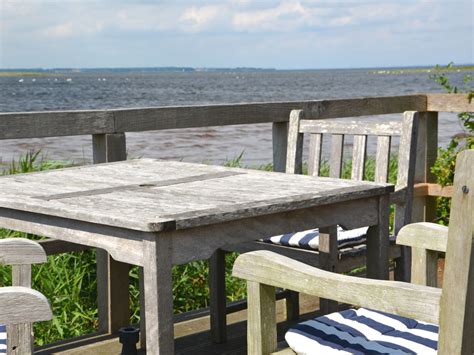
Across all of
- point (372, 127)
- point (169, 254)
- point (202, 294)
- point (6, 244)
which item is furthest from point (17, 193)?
point (202, 294)

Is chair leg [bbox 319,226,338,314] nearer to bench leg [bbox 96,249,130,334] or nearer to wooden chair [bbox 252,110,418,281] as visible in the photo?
wooden chair [bbox 252,110,418,281]

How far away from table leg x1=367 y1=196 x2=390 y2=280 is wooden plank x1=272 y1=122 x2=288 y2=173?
1.38 meters

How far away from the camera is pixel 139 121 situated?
3.65m

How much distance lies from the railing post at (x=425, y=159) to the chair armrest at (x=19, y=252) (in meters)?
2.96

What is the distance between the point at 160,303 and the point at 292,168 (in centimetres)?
180

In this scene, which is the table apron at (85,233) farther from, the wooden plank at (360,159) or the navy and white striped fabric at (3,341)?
the wooden plank at (360,159)

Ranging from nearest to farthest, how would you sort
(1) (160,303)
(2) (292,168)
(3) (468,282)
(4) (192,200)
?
1. (3) (468,282)
2. (1) (160,303)
3. (4) (192,200)
4. (2) (292,168)

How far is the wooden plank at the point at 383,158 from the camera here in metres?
3.61

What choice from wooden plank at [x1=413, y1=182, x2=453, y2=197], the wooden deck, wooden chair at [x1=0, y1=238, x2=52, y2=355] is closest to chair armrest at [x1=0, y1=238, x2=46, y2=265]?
wooden chair at [x1=0, y1=238, x2=52, y2=355]

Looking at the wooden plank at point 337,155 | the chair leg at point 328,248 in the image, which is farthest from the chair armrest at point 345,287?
the wooden plank at point 337,155

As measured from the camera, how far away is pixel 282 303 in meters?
4.22

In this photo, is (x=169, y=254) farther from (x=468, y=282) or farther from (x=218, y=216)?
(x=468, y=282)

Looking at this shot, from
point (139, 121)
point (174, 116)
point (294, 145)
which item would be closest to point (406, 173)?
point (294, 145)

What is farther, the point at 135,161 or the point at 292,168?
the point at 292,168
